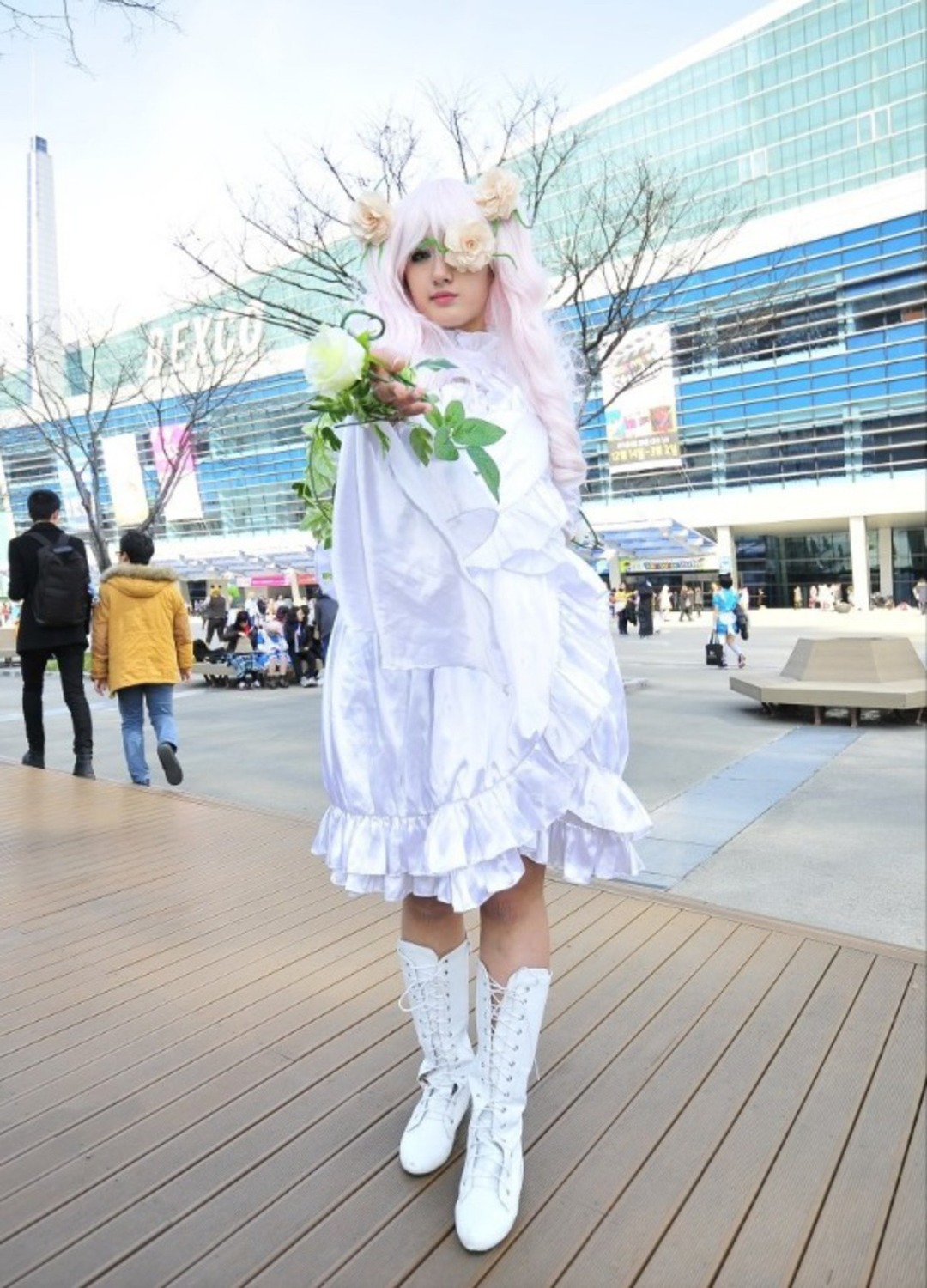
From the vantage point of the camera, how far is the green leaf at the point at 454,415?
1.24 m

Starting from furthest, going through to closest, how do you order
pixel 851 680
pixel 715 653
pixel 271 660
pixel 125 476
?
1. pixel 125 476
2. pixel 715 653
3. pixel 271 660
4. pixel 851 680

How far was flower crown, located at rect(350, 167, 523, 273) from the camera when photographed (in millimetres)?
1468

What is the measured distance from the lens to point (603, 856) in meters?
1.56

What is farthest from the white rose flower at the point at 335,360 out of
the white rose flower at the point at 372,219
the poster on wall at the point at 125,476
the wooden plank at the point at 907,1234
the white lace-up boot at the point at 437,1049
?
the poster on wall at the point at 125,476

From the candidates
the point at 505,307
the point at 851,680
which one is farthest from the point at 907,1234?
the point at 851,680

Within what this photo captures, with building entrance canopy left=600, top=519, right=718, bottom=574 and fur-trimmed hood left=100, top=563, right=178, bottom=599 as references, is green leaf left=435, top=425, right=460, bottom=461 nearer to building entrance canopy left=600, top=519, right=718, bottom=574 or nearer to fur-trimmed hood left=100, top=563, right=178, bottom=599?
fur-trimmed hood left=100, top=563, right=178, bottom=599

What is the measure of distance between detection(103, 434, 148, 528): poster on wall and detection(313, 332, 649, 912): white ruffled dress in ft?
127

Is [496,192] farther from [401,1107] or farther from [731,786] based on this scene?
[731,786]

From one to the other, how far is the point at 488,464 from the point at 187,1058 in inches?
62.1

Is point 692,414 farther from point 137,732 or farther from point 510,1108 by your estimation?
point 510,1108

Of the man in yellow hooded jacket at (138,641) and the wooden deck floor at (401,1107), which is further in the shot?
the man in yellow hooded jacket at (138,641)

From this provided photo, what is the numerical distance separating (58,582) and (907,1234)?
204 inches

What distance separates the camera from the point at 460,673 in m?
1.41

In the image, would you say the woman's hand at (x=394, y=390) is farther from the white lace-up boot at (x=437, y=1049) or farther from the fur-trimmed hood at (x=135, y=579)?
the fur-trimmed hood at (x=135, y=579)
